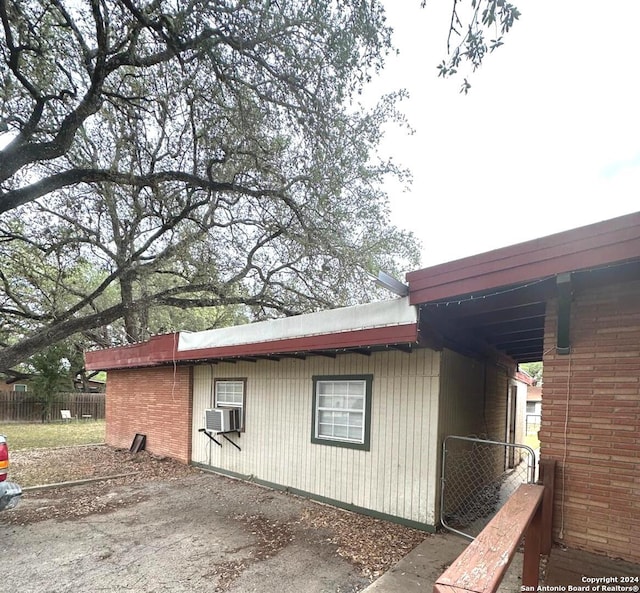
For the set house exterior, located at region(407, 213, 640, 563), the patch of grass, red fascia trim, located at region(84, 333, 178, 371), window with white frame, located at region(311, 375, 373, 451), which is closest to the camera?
house exterior, located at region(407, 213, 640, 563)

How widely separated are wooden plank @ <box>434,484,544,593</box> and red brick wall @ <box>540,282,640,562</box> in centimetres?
94

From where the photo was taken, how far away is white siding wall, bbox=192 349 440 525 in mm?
4801

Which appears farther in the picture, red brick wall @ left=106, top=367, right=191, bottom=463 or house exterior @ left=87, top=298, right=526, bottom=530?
red brick wall @ left=106, top=367, right=191, bottom=463

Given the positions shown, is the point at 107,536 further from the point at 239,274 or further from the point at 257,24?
the point at 239,274

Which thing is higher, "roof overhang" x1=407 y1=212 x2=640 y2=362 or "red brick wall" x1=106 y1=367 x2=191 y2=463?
"roof overhang" x1=407 y1=212 x2=640 y2=362

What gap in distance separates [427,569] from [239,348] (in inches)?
157

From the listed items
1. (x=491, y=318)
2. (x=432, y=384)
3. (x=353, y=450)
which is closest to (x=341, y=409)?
(x=353, y=450)

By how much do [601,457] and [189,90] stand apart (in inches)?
291

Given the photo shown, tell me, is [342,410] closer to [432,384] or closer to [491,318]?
[432,384]

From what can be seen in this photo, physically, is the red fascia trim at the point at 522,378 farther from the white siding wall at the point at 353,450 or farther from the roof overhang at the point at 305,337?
the roof overhang at the point at 305,337

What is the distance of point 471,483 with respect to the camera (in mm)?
5762

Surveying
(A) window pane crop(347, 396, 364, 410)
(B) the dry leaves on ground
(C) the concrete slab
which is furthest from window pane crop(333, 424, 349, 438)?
(C) the concrete slab

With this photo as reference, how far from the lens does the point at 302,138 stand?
22.7 ft

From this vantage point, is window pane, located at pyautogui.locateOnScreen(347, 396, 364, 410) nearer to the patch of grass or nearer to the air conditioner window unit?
the air conditioner window unit
